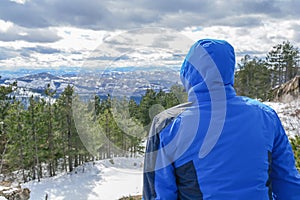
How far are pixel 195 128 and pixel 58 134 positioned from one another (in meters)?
21.9

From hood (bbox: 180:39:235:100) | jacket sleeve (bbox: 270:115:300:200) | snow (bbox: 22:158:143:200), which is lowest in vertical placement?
snow (bbox: 22:158:143:200)

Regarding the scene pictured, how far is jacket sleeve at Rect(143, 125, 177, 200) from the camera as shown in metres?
1.20

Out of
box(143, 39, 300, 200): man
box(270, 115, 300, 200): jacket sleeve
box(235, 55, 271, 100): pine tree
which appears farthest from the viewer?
box(235, 55, 271, 100): pine tree

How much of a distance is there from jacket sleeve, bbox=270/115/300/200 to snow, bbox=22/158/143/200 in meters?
13.8

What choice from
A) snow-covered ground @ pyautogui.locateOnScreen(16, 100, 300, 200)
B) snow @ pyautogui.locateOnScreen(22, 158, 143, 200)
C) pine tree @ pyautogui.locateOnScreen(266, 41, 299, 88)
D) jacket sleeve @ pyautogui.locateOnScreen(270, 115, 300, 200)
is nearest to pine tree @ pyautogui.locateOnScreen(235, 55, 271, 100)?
pine tree @ pyautogui.locateOnScreen(266, 41, 299, 88)

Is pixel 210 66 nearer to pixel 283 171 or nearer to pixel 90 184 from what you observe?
pixel 283 171

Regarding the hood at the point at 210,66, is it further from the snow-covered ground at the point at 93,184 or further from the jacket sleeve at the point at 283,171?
the snow-covered ground at the point at 93,184

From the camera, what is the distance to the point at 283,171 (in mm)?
1386

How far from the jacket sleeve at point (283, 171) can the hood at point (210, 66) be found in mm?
388

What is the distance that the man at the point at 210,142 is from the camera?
1.17 metres

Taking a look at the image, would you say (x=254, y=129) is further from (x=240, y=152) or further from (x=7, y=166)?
(x=7, y=166)

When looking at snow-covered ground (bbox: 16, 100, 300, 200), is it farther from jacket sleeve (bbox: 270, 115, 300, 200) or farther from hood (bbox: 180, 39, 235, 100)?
hood (bbox: 180, 39, 235, 100)

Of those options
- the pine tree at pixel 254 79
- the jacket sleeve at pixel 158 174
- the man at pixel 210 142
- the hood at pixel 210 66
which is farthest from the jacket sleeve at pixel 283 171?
the pine tree at pixel 254 79

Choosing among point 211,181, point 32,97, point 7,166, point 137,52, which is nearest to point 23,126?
point 32,97
